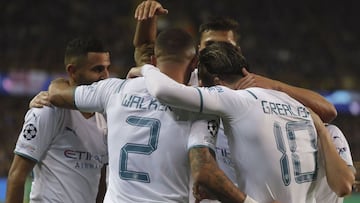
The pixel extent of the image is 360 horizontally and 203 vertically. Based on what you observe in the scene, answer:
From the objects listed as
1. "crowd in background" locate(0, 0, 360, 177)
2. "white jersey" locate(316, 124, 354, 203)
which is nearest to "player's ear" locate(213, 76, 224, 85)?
"white jersey" locate(316, 124, 354, 203)

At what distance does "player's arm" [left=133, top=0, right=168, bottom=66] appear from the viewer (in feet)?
13.4

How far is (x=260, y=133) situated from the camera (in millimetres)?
3279

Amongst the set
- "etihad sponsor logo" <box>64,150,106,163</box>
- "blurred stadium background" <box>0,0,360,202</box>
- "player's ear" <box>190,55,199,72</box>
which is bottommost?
"etihad sponsor logo" <box>64,150,106,163</box>

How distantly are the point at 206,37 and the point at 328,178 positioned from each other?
6.69 feet

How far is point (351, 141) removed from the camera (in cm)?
2111

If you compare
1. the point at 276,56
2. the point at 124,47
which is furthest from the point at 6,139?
the point at 276,56

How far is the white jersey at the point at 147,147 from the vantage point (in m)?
3.42

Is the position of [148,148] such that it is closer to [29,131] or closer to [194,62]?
[194,62]

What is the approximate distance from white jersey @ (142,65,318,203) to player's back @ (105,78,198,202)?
0.17 meters

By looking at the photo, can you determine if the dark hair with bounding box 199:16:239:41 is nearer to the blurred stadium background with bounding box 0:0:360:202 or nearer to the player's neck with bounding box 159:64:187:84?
the player's neck with bounding box 159:64:187:84

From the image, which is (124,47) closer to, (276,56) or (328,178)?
(276,56)

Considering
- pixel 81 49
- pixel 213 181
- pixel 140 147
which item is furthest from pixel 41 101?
pixel 213 181

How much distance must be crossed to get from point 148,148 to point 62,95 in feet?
2.00

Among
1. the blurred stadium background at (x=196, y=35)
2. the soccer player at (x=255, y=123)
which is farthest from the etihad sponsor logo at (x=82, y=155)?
the blurred stadium background at (x=196, y=35)
